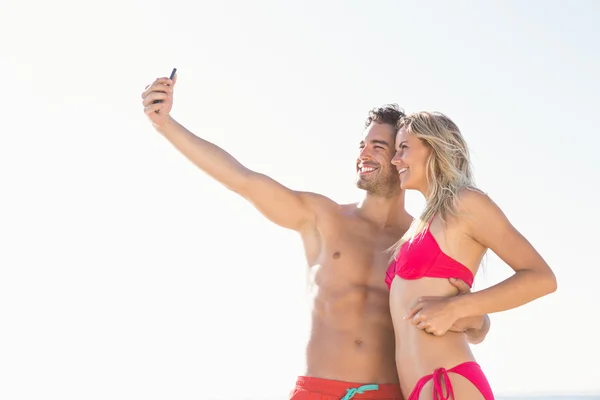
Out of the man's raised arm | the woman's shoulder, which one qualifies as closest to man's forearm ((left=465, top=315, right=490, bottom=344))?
the woman's shoulder

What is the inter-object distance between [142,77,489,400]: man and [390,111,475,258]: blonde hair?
1.74 feet

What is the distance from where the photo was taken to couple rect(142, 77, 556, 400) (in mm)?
3541

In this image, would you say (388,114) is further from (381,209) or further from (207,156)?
(207,156)

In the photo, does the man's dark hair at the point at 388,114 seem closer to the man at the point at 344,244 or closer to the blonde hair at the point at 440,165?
the man at the point at 344,244

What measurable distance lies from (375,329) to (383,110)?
1.40 metres

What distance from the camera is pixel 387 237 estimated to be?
4.80 metres

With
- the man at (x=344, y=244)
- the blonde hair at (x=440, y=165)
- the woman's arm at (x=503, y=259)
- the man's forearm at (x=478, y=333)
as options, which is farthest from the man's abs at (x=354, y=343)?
the woman's arm at (x=503, y=259)

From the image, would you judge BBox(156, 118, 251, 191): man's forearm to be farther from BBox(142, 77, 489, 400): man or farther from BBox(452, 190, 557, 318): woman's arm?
BBox(452, 190, 557, 318): woman's arm

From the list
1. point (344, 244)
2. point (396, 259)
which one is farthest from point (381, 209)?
point (396, 259)

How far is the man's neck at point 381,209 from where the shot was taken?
16.1ft

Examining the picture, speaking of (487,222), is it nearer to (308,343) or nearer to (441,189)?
(441,189)

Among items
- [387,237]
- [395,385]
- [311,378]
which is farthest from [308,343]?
[387,237]

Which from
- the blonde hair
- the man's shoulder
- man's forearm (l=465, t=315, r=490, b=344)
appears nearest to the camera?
the blonde hair

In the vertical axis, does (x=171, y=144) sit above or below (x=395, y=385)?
above
